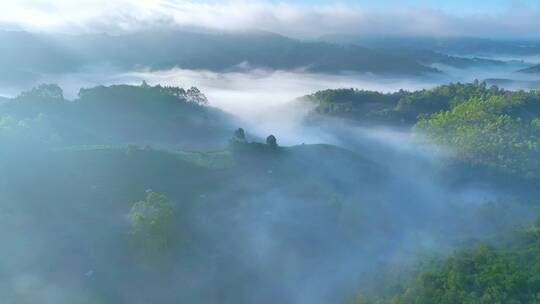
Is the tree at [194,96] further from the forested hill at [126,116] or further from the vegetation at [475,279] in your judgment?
the vegetation at [475,279]

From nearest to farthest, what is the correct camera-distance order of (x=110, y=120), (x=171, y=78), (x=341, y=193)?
(x=341, y=193), (x=110, y=120), (x=171, y=78)

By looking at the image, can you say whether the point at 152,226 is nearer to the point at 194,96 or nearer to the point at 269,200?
the point at 269,200

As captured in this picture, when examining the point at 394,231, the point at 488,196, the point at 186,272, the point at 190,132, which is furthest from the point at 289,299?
the point at 190,132

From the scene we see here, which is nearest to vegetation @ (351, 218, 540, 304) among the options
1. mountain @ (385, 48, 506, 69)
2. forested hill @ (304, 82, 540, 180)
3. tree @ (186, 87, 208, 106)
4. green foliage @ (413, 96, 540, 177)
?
green foliage @ (413, 96, 540, 177)

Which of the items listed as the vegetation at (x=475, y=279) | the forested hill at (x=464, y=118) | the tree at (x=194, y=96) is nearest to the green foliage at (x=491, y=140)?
the forested hill at (x=464, y=118)

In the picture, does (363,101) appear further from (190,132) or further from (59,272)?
(59,272)

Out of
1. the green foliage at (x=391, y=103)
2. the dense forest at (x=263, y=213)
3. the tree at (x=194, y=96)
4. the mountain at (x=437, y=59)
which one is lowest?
the dense forest at (x=263, y=213)
